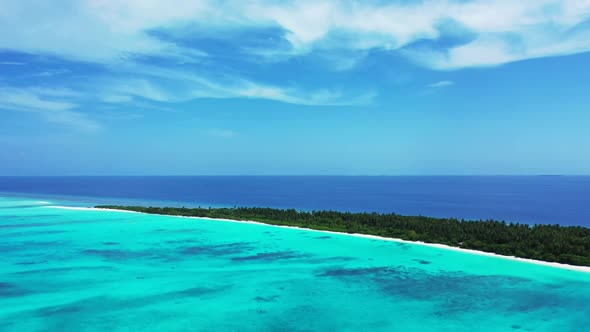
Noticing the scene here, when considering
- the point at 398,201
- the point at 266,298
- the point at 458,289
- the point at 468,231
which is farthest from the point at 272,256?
the point at 398,201

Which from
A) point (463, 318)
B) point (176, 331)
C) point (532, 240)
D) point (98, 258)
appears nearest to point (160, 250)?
point (98, 258)

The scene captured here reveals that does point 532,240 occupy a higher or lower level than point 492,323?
higher

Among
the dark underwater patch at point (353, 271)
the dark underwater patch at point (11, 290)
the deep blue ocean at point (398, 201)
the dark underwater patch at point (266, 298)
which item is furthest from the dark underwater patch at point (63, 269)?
the deep blue ocean at point (398, 201)

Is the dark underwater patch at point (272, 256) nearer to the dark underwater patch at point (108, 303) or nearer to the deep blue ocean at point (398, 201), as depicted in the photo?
the dark underwater patch at point (108, 303)

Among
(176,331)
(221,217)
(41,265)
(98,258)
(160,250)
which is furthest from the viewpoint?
(221,217)

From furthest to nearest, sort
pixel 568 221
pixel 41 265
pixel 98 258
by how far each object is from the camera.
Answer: pixel 568 221
pixel 98 258
pixel 41 265

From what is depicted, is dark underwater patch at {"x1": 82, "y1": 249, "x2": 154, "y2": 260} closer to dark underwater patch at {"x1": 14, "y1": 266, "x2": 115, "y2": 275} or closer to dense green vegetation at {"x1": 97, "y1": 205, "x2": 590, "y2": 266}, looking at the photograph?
dark underwater patch at {"x1": 14, "y1": 266, "x2": 115, "y2": 275}

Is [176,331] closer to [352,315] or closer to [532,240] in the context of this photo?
[352,315]

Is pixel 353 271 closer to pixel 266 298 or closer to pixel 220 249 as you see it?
pixel 266 298

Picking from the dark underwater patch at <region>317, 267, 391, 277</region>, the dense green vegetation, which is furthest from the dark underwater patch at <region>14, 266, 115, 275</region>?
the dense green vegetation
